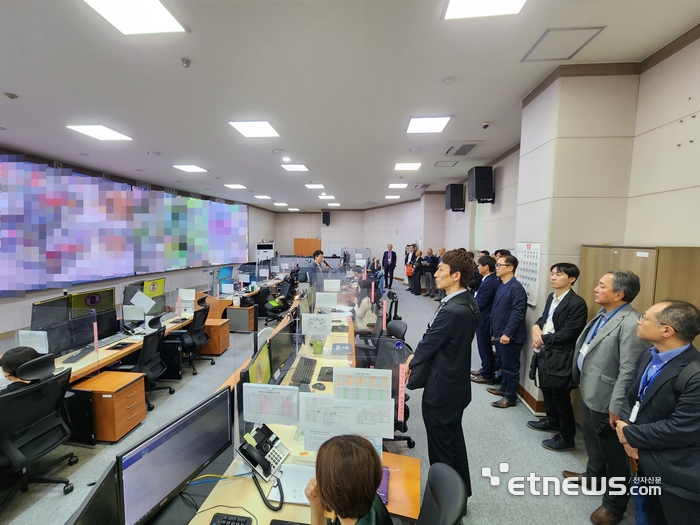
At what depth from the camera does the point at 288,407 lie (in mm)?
1435

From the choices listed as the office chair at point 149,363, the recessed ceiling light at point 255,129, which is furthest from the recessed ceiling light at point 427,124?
the office chair at point 149,363

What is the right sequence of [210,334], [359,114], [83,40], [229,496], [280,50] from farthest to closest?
[210,334]
[359,114]
[280,50]
[83,40]
[229,496]

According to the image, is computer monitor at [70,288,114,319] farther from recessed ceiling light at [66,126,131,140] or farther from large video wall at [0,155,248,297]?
large video wall at [0,155,248,297]

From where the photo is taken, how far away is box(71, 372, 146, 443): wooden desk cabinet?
277 centimetres

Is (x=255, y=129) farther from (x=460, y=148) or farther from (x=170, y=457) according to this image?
(x=170, y=457)

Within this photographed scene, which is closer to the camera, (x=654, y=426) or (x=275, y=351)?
(x=654, y=426)

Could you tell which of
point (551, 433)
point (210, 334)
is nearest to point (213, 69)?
point (210, 334)

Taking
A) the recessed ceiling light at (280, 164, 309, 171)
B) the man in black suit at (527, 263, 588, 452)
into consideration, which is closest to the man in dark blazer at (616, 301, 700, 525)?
the man in black suit at (527, 263, 588, 452)

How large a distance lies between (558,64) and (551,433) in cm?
360

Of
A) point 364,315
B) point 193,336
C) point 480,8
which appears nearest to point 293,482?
point 364,315

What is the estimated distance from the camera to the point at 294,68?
9.37 feet

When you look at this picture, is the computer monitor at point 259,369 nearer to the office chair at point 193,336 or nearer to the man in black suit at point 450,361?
the man in black suit at point 450,361

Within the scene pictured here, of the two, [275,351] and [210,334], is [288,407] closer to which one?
[275,351]

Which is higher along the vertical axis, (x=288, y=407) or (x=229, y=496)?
(x=288, y=407)
